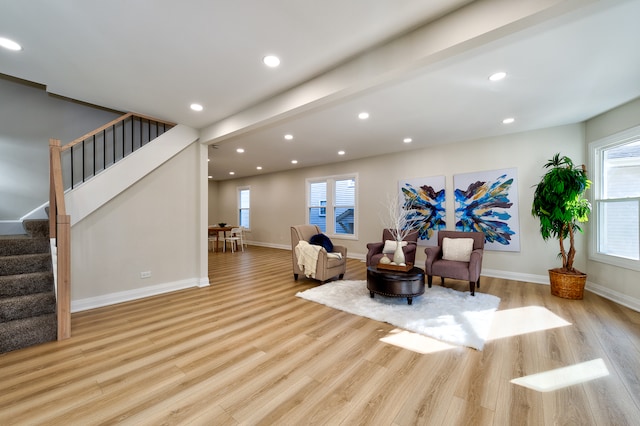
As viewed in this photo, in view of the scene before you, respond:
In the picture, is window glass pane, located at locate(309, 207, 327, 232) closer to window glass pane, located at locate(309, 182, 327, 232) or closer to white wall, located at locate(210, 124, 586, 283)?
window glass pane, located at locate(309, 182, 327, 232)

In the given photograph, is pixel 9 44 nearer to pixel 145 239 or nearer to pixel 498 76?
pixel 145 239

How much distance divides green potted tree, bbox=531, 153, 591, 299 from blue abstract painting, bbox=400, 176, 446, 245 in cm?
175

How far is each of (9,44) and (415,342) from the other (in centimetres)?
454

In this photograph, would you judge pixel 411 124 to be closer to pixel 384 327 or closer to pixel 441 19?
pixel 441 19

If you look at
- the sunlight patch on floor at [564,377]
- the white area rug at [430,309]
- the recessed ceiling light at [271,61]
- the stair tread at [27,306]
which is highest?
the recessed ceiling light at [271,61]

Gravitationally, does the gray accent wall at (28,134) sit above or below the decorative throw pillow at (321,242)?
above

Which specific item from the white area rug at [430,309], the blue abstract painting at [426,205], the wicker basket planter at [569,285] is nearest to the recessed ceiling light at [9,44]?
the white area rug at [430,309]

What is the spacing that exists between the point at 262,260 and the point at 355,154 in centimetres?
364

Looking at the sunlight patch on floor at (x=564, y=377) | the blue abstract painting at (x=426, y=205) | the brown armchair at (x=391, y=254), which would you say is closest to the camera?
the sunlight patch on floor at (x=564, y=377)

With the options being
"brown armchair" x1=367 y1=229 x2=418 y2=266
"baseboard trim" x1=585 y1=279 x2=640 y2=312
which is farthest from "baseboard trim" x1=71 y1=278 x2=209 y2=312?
"baseboard trim" x1=585 y1=279 x2=640 y2=312

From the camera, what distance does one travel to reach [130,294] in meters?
3.65

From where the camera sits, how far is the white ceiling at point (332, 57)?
1.83m

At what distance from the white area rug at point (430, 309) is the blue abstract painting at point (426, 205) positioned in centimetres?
161

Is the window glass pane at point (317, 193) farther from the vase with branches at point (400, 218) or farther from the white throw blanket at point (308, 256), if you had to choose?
the white throw blanket at point (308, 256)
